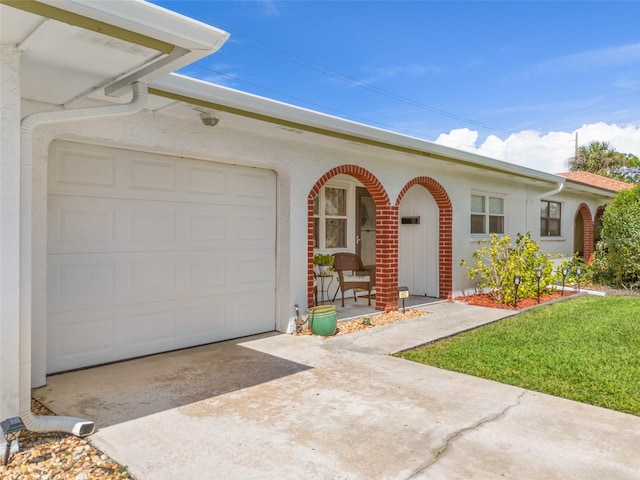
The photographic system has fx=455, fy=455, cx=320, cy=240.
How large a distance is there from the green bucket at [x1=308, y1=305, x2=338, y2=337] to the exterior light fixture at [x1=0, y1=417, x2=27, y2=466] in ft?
12.8

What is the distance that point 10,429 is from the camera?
9.63 feet

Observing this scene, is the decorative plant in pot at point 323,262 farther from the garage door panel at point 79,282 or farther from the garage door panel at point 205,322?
the garage door panel at point 79,282

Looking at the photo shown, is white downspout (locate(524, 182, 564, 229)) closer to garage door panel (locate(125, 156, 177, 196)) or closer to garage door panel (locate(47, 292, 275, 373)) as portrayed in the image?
garage door panel (locate(47, 292, 275, 373))

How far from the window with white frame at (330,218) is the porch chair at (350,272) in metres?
0.38

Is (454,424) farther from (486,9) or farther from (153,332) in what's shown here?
(486,9)

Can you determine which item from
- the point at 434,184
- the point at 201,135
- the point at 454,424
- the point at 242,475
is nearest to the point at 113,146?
the point at 201,135

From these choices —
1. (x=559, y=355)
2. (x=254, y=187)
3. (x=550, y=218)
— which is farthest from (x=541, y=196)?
(x=254, y=187)

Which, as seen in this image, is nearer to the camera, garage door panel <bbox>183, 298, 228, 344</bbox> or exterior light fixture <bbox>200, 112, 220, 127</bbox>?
exterior light fixture <bbox>200, 112, 220, 127</bbox>

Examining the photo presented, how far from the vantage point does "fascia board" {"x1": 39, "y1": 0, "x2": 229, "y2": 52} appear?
2.57m

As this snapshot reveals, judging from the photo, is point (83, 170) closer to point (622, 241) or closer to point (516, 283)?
point (516, 283)

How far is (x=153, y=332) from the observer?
5465 millimetres

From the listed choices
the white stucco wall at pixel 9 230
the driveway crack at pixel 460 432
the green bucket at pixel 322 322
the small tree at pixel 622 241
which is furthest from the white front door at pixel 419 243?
the white stucco wall at pixel 9 230

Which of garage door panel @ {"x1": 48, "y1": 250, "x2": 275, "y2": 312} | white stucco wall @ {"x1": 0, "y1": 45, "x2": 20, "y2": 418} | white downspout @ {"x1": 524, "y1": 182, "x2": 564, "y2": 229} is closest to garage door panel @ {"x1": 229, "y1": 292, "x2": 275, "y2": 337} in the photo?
garage door panel @ {"x1": 48, "y1": 250, "x2": 275, "y2": 312}

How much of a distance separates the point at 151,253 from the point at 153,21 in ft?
10.4
